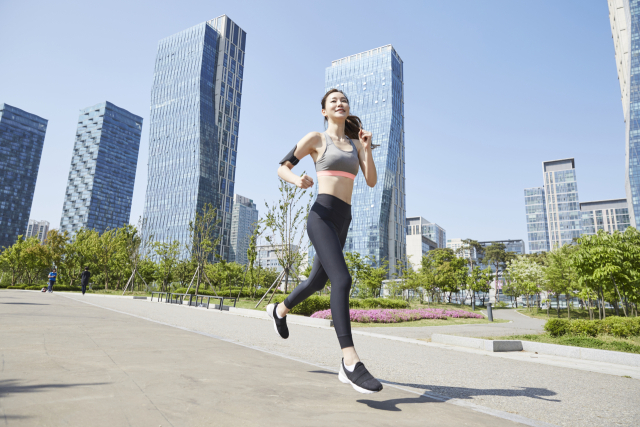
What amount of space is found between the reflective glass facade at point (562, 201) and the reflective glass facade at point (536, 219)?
25.1 feet

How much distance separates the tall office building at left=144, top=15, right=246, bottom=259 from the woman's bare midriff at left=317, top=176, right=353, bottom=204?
296ft

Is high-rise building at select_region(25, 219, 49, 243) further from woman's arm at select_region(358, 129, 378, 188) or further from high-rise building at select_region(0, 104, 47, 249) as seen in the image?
woman's arm at select_region(358, 129, 378, 188)

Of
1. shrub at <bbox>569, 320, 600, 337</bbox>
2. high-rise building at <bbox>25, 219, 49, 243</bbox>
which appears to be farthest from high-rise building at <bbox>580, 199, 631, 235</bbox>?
high-rise building at <bbox>25, 219, 49, 243</bbox>

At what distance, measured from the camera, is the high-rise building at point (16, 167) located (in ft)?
403

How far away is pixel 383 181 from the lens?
83.7 m

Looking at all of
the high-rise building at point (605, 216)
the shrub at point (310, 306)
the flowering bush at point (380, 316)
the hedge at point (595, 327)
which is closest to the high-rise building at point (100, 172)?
the shrub at point (310, 306)

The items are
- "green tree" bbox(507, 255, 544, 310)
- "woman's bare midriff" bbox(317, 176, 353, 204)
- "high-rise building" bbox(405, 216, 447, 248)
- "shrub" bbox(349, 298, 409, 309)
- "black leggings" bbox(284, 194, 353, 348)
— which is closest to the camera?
"black leggings" bbox(284, 194, 353, 348)

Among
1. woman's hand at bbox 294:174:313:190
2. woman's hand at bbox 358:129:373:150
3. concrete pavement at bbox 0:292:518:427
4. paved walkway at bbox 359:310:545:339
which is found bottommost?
paved walkway at bbox 359:310:545:339

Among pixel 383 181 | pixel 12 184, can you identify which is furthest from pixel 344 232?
pixel 12 184

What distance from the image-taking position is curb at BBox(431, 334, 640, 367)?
227 inches

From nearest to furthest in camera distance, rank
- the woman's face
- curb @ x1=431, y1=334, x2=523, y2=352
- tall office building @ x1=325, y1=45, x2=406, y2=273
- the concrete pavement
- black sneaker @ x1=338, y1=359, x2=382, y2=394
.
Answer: the concrete pavement → black sneaker @ x1=338, y1=359, x2=382, y2=394 → the woman's face → curb @ x1=431, y1=334, x2=523, y2=352 → tall office building @ x1=325, y1=45, x2=406, y2=273

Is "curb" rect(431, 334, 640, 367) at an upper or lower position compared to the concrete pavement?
lower

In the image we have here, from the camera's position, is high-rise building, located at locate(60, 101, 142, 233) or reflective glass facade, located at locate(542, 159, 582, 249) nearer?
reflective glass facade, located at locate(542, 159, 582, 249)

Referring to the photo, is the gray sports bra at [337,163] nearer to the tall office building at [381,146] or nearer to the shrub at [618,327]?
the shrub at [618,327]
